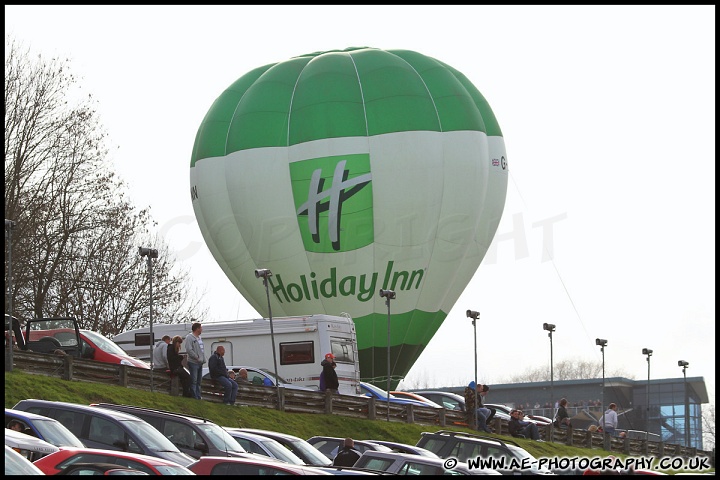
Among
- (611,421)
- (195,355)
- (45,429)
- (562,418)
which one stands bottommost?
(611,421)

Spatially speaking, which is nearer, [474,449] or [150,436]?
[150,436]

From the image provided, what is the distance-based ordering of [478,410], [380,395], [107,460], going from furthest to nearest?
[380,395], [478,410], [107,460]

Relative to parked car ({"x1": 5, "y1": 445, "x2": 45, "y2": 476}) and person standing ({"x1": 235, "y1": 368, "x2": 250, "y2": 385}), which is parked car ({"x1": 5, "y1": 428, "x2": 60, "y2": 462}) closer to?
parked car ({"x1": 5, "y1": 445, "x2": 45, "y2": 476})

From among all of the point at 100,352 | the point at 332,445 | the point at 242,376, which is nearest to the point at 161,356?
the point at 100,352

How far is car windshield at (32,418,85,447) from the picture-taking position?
20.8 meters

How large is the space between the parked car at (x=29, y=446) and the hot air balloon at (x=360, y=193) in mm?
31976

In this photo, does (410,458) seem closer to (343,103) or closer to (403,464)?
(403,464)

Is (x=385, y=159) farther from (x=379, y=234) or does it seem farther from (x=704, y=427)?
(x=704, y=427)

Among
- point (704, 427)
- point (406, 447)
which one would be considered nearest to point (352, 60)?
point (406, 447)

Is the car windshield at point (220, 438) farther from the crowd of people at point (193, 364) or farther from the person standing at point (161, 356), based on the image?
the person standing at point (161, 356)

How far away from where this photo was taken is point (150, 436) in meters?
22.0

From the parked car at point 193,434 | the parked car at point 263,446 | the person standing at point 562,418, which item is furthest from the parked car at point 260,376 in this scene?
the parked car at point 193,434

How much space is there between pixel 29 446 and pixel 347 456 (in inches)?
294

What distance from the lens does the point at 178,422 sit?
23641mm
